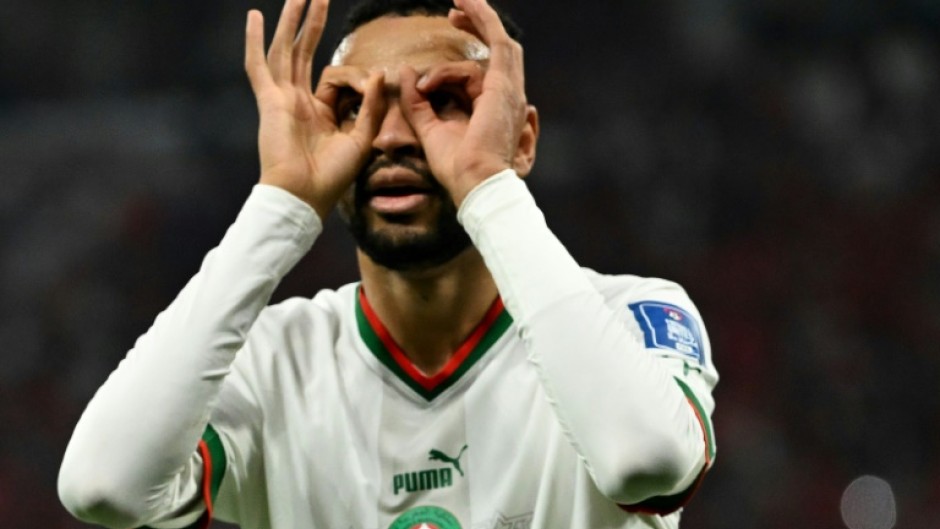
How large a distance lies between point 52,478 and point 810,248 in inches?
138

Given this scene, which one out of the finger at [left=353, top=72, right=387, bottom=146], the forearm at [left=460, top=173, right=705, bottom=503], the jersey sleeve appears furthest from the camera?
the finger at [left=353, top=72, right=387, bottom=146]

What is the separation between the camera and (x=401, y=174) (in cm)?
232

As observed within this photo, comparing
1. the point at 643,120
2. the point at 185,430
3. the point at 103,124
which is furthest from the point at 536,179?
the point at 185,430

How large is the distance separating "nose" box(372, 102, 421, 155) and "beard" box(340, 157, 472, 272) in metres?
0.02

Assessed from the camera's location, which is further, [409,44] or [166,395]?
[409,44]

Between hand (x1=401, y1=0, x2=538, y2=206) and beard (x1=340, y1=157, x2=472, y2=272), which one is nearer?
hand (x1=401, y1=0, x2=538, y2=206)

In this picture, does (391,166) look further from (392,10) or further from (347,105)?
(392,10)

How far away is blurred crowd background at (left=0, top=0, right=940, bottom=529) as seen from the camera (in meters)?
5.68

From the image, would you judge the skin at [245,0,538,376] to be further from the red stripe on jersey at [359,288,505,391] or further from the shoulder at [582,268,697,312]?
the shoulder at [582,268,697,312]

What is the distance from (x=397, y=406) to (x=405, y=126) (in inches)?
19.8

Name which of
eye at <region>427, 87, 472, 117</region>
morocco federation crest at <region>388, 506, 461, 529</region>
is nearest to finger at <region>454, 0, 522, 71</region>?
eye at <region>427, 87, 472, 117</region>

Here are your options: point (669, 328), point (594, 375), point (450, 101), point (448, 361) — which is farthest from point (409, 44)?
point (594, 375)

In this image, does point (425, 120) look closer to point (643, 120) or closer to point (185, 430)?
point (185, 430)

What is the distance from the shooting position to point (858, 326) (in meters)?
6.13
